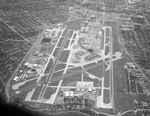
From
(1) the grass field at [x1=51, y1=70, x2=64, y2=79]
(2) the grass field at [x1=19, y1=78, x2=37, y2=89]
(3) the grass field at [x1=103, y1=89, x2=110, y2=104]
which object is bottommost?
(3) the grass field at [x1=103, y1=89, x2=110, y2=104]

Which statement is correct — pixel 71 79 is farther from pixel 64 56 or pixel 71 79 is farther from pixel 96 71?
pixel 64 56

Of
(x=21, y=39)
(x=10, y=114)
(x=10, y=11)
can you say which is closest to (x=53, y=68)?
(x=21, y=39)

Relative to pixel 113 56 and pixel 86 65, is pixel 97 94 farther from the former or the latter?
pixel 113 56

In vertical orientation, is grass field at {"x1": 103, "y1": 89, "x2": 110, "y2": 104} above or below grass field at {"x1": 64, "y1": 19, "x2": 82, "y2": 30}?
below

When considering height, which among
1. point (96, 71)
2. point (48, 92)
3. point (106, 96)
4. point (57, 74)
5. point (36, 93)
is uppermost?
point (57, 74)

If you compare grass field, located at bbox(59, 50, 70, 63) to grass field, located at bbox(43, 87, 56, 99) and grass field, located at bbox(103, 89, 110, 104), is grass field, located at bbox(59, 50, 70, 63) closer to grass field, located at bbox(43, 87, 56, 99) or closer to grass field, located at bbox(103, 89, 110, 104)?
grass field, located at bbox(43, 87, 56, 99)

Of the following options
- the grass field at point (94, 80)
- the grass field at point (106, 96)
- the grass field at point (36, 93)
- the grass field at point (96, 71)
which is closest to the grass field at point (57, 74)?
the grass field at point (36, 93)

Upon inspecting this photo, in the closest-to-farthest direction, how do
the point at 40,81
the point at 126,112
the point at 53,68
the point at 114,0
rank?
the point at 126,112
the point at 40,81
the point at 53,68
the point at 114,0

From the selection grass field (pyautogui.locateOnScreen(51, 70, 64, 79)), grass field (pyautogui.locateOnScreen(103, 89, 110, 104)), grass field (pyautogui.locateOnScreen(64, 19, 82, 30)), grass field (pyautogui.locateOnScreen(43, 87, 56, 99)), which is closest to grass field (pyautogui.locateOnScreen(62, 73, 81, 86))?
grass field (pyautogui.locateOnScreen(51, 70, 64, 79))

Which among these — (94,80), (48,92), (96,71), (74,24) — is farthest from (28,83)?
(74,24)

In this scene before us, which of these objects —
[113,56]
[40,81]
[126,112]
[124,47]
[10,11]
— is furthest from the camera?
[10,11]

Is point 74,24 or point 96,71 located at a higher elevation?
point 74,24
